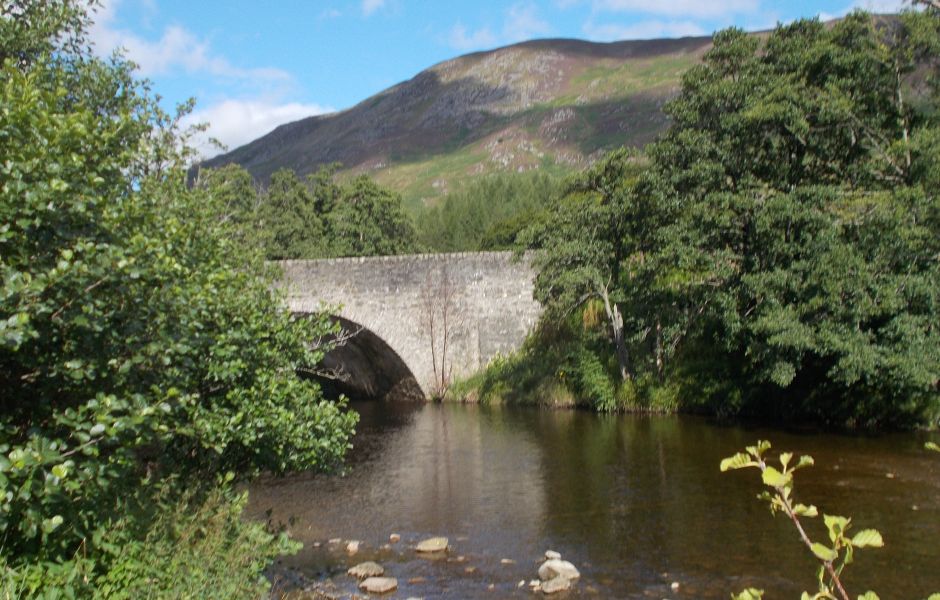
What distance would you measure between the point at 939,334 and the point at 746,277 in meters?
3.06

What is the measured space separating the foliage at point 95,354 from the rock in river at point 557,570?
2.88 meters

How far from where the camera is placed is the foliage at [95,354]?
4.12m

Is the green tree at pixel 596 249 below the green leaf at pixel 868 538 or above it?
above

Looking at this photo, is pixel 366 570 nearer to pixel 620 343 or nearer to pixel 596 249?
pixel 596 249

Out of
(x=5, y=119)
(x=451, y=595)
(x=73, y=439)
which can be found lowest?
(x=451, y=595)

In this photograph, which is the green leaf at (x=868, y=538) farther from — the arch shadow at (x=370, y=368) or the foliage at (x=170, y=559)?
the arch shadow at (x=370, y=368)

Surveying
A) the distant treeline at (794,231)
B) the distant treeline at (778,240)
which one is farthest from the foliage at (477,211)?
the distant treeline at (794,231)

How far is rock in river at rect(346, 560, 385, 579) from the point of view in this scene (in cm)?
839

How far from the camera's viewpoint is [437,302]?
23453 millimetres

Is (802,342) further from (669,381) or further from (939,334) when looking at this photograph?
(669,381)

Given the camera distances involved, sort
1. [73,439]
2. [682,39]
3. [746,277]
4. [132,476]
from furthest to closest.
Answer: [682,39], [746,277], [132,476], [73,439]

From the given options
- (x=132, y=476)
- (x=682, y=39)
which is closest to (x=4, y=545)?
(x=132, y=476)

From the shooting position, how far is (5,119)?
4.63 m

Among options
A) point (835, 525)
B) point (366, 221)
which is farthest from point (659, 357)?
point (366, 221)
